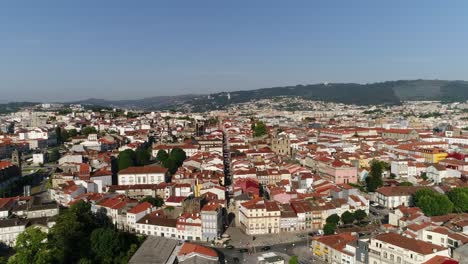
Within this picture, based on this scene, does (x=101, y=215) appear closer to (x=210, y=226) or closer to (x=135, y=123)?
(x=210, y=226)

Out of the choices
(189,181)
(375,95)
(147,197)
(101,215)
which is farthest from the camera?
A: (375,95)

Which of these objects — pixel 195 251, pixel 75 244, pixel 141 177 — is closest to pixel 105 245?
pixel 75 244

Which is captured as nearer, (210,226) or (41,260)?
(41,260)

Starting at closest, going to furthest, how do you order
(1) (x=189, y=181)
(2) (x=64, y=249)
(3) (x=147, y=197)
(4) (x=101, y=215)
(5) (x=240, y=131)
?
1. (2) (x=64, y=249)
2. (4) (x=101, y=215)
3. (3) (x=147, y=197)
4. (1) (x=189, y=181)
5. (5) (x=240, y=131)

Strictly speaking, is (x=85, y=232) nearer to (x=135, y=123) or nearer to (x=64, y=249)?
(x=64, y=249)

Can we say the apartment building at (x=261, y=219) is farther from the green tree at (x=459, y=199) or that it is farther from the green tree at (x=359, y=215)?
the green tree at (x=459, y=199)

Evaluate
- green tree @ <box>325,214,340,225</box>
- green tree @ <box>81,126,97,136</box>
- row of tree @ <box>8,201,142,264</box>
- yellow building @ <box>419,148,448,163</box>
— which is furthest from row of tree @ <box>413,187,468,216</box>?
green tree @ <box>81,126,97,136</box>

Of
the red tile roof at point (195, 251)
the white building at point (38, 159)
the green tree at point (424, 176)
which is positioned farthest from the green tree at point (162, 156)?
the green tree at point (424, 176)

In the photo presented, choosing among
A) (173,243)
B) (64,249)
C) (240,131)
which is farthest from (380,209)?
(240,131)
